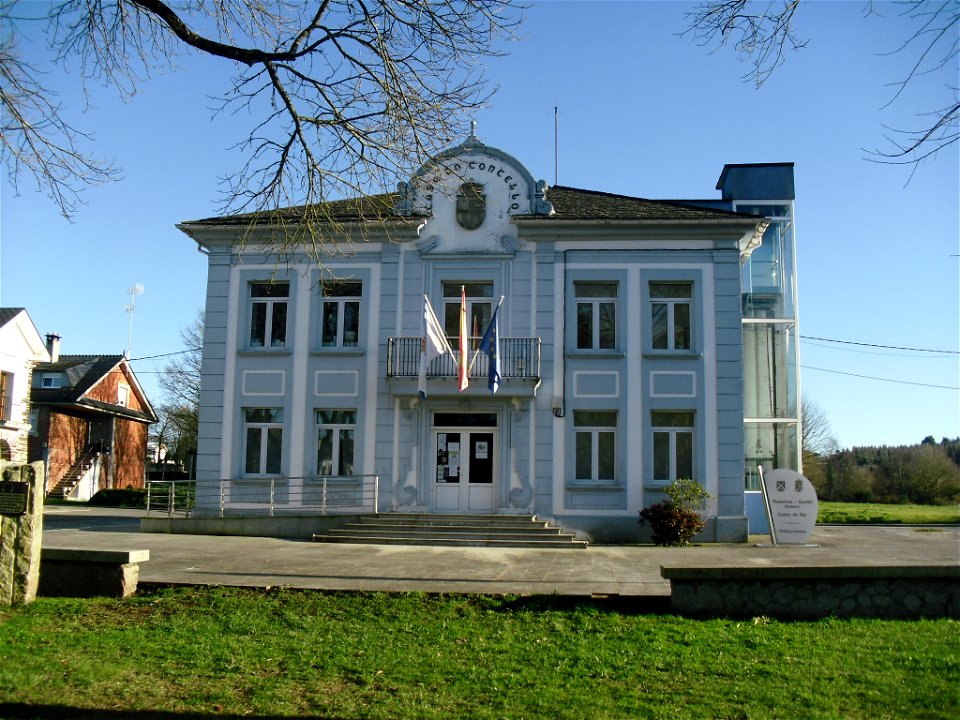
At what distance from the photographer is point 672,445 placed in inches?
783

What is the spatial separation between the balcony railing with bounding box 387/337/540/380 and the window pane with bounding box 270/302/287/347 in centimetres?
293

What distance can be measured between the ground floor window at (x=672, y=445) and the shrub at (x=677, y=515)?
683mm

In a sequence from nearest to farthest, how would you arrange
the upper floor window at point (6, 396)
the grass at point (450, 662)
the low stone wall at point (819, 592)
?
the grass at point (450, 662) → the low stone wall at point (819, 592) → the upper floor window at point (6, 396)

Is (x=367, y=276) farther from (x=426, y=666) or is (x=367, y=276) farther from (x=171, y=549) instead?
(x=426, y=666)

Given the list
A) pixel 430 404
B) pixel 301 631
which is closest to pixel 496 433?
pixel 430 404

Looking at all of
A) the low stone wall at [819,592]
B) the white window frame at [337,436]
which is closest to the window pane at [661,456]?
the white window frame at [337,436]

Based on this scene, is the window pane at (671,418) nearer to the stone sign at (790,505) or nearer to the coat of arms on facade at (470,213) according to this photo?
the stone sign at (790,505)

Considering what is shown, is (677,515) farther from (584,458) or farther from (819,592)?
(819,592)

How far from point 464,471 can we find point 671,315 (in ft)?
19.8

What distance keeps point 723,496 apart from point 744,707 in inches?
548

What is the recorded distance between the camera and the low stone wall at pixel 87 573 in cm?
978

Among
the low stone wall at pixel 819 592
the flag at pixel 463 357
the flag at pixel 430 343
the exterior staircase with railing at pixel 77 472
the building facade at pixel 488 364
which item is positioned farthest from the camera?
the exterior staircase with railing at pixel 77 472

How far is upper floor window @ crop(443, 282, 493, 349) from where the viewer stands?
811 inches

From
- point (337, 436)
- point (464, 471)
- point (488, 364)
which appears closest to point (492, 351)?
point (488, 364)
